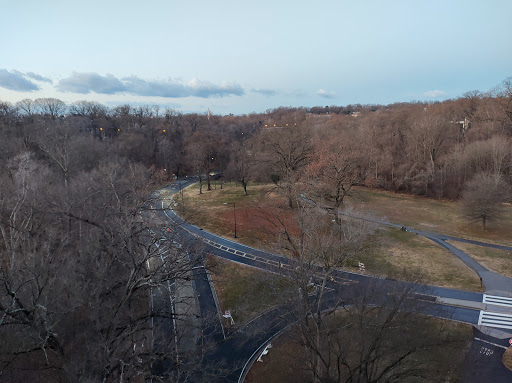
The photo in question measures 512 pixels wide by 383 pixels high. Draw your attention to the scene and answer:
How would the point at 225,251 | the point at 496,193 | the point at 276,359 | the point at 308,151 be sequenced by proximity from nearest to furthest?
1. the point at 276,359
2. the point at 225,251
3. the point at 496,193
4. the point at 308,151

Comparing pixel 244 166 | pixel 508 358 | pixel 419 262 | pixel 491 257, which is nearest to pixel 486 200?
pixel 491 257

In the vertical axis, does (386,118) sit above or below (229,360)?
above

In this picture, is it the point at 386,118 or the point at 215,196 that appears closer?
the point at 215,196

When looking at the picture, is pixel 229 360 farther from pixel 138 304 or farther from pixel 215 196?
pixel 215 196

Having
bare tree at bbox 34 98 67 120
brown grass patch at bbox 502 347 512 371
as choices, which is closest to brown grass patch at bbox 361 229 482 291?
brown grass patch at bbox 502 347 512 371

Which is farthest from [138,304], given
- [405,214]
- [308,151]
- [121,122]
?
[121,122]

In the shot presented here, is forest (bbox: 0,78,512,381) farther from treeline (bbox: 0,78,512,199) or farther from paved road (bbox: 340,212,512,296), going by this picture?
paved road (bbox: 340,212,512,296)

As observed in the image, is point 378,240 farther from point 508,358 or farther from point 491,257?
point 508,358

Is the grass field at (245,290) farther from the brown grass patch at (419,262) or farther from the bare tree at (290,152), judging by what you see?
the bare tree at (290,152)
